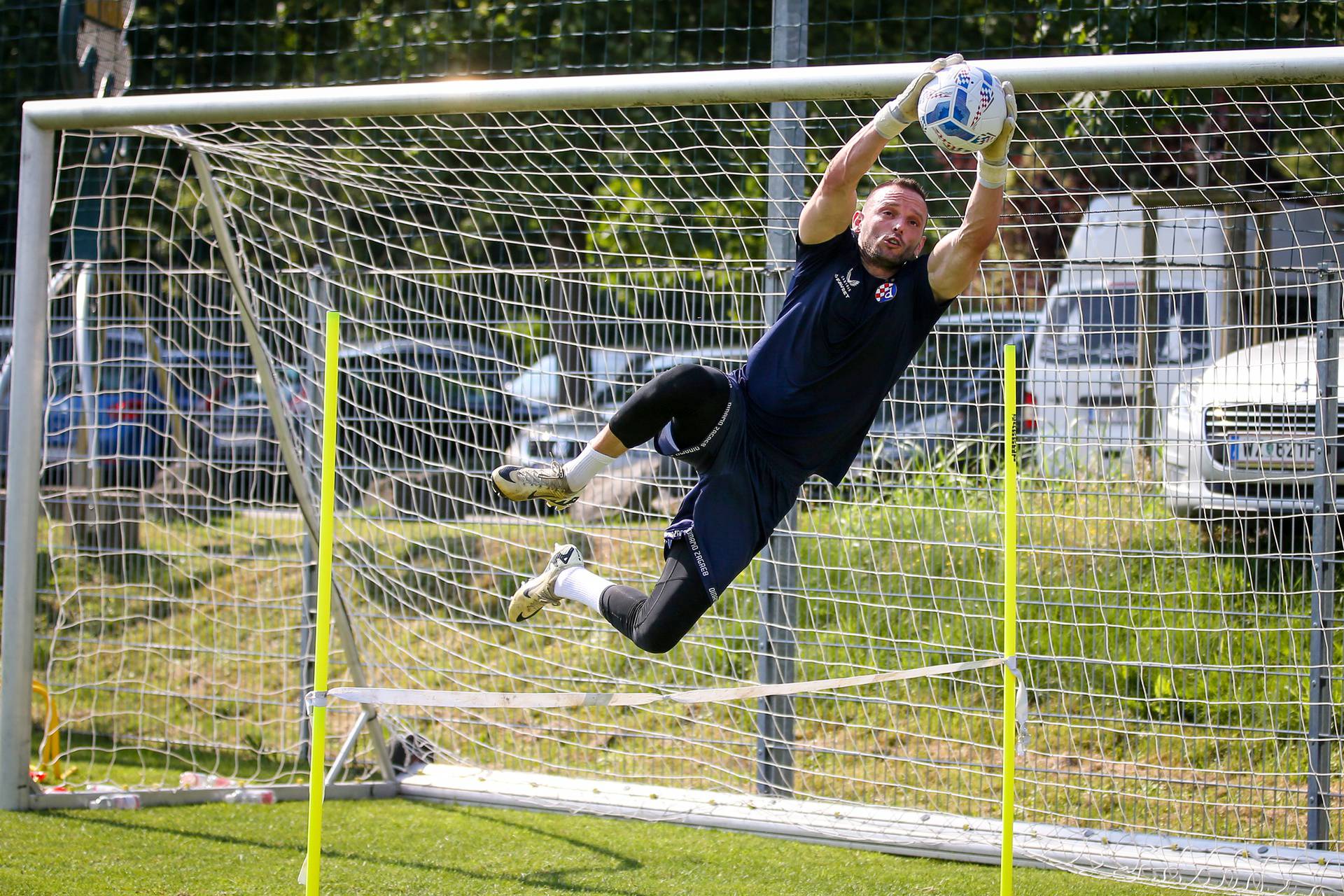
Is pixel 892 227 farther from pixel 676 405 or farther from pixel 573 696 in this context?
pixel 573 696

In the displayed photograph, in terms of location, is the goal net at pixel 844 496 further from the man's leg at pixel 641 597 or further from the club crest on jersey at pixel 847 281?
the man's leg at pixel 641 597

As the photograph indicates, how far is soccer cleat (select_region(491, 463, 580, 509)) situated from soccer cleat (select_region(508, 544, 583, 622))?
34 centimetres

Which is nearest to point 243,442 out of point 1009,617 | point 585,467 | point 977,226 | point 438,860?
point 438,860

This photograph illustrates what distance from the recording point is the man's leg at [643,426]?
12.6ft

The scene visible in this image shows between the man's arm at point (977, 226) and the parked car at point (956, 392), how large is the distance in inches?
57.9

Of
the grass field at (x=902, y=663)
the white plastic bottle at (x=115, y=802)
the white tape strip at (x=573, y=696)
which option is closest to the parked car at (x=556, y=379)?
the grass field at (x=902, y=663)

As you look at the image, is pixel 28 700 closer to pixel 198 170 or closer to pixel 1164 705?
pixel 198 170

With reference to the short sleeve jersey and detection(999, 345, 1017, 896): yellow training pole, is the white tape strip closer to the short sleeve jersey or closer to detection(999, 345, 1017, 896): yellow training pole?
detection(999, 345, 1017, 896): yellow training pole

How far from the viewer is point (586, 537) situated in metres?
6.65

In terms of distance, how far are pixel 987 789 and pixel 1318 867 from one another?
143 centimetres

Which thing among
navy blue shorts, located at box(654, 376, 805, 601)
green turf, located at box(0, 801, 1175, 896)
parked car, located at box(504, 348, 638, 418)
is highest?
parked car, located at box(504, 348, 638, 418)

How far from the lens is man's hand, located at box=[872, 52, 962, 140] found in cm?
356

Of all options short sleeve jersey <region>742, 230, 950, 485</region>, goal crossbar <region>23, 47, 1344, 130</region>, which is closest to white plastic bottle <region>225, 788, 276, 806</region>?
goal crossbar <region>23, 47, 1344, 130</region>

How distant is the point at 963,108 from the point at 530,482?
1.77 meters
